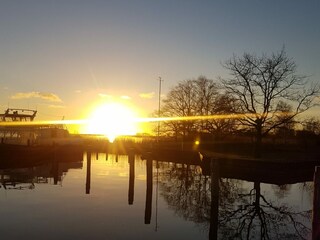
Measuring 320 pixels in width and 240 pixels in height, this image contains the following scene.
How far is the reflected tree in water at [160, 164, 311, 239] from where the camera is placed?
17.8 m

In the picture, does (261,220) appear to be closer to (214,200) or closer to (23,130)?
(214,200)

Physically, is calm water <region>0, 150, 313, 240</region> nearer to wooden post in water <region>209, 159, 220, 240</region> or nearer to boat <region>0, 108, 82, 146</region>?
wooden post in water <region>209, 159, 220, 240</region>

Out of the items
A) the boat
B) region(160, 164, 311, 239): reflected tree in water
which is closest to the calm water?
region(160, 164, 311, 239): reflected tree in water

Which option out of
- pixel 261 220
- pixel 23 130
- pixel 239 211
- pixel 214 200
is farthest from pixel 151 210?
pixel 23 130

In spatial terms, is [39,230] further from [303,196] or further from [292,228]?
[303,196]

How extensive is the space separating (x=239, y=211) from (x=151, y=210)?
5030 mm

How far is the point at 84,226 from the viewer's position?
1748 centimetres

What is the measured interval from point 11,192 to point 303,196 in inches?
813

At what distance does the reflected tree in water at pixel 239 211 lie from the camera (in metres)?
17.8

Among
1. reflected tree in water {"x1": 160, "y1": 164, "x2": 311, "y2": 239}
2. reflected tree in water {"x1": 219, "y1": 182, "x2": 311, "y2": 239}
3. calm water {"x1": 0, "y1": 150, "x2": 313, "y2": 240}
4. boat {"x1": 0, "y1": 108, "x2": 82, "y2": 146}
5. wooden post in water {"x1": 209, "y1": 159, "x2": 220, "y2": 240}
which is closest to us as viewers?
calm water {"x1": 0, "y1": 150, "x2": 313, "y2": 240}

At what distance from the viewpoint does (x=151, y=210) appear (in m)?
21.4

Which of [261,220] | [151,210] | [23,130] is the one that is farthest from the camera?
[23,130]

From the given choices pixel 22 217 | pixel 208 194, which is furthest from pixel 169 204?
pixel 22 217

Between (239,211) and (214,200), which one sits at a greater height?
(214,200)
